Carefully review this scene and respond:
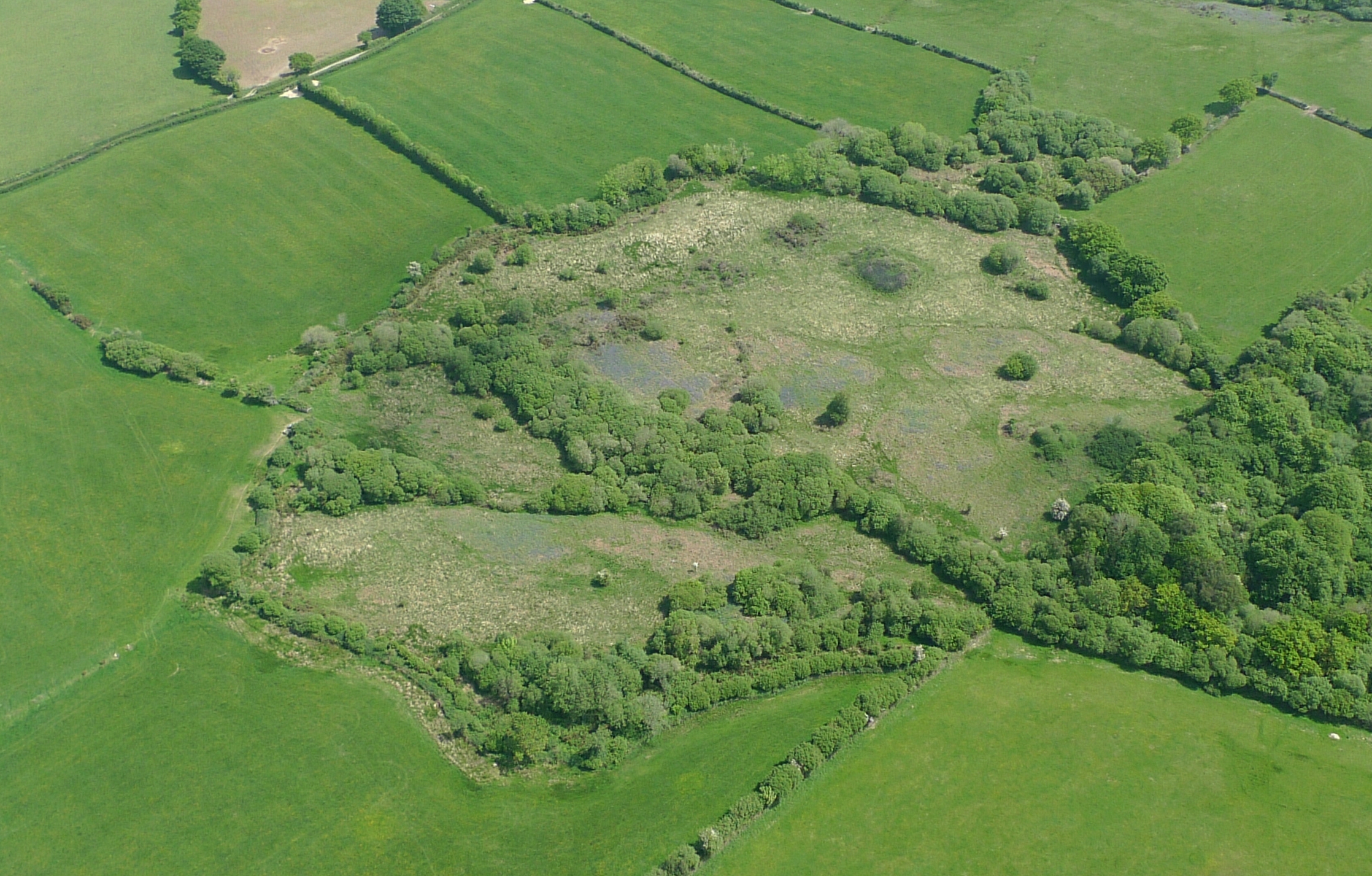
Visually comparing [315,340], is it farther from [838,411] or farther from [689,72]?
[689,72]

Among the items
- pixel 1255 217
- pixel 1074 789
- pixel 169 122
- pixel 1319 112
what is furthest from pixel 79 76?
pixel 1319 112

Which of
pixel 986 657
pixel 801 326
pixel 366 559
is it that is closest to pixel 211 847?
pixel 366 559

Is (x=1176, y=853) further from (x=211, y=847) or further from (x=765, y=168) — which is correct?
(x=765, y=168)

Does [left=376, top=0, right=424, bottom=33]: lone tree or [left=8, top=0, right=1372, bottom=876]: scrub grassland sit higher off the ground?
[left=376, top=0, right=424, bottom=33]: lone tree

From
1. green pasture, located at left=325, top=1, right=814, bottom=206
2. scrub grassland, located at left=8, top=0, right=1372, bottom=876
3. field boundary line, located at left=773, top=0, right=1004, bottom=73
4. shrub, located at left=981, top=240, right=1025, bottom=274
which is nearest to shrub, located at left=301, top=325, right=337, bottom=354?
scrub grassland, located at left=8, top=0, right=1372, bottom=876

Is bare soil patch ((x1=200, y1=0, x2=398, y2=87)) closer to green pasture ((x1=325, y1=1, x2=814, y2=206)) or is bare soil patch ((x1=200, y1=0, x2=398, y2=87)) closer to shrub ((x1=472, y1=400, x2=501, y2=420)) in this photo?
green pasture ((x1=325, y1=1, x2=814, y2=206))

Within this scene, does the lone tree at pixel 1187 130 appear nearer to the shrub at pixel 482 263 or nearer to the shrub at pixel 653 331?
the shrub at pixel 653 331

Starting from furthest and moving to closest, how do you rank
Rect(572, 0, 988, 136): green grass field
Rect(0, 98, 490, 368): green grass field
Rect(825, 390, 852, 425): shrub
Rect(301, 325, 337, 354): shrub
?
Rect(572, 0, 988, 136): green grass field → Rect(0, 98, 490, 368): green grass field → Rect(301, 325, 337, 354): shrub → Rect(825, 390, 852, 425): shrub
